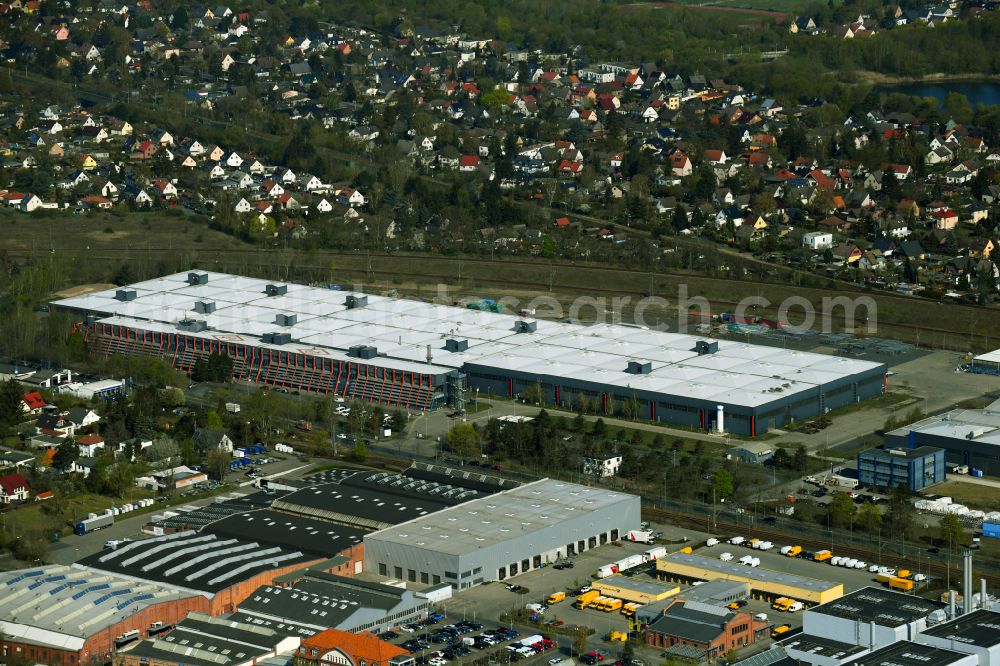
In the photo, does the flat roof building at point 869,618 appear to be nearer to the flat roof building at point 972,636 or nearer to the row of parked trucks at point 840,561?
the flat roof building at point 972,636

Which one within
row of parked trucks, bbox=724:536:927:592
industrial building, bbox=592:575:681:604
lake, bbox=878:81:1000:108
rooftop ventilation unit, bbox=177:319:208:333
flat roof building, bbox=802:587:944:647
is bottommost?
row of parked trucks, bbox=724:536:927:592

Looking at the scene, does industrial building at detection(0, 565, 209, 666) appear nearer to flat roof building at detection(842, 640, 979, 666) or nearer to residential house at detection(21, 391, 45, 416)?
flat roof building at detection(842, 640, 979, 666)

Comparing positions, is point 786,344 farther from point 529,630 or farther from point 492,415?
point 529,630

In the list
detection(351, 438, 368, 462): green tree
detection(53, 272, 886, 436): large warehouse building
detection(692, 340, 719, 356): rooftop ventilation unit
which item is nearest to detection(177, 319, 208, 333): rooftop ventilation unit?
detection(53, 272, 886, 436): large warehouse building

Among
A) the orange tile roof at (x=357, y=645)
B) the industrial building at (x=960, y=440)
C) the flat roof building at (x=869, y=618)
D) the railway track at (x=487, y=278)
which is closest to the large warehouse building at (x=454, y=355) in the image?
the industrial building at (x=960, y=440)

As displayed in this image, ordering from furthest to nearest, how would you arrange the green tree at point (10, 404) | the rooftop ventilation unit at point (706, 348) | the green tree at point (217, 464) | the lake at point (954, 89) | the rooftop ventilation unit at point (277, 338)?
1. the lake at point (954, 89)
2. the rooftop ventilation unit at point (277, 338)
3. the rooftop ventilation unit at point (706, 348)
4. the green tree at point (10, 404)
5. the green tree at point (217, 464)

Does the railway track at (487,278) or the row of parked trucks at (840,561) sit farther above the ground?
the railway track at (487,278)
